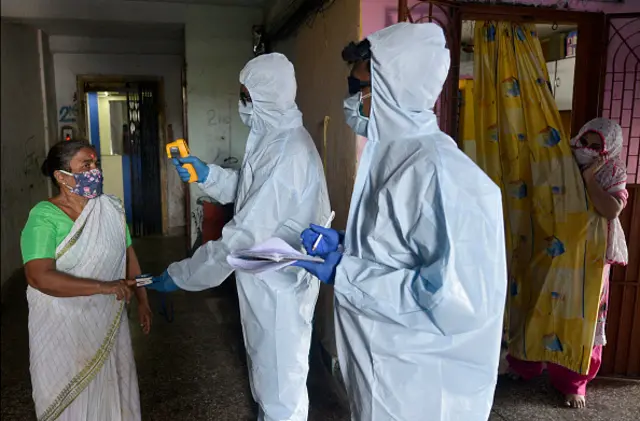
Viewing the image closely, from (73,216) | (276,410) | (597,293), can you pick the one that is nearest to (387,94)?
(73,216)

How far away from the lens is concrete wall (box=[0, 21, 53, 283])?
4.11 meters

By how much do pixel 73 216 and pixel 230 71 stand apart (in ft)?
11.3

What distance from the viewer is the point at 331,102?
2.81 m

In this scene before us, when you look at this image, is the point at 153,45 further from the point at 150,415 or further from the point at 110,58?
the point at 150,415

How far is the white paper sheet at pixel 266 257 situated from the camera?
4.53 feet

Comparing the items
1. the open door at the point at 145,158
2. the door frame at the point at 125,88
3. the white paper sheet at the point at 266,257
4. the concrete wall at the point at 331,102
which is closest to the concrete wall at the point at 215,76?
the concrete wall at the point at 331,102

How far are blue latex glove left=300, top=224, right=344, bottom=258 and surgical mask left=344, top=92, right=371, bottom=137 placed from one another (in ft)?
1.03

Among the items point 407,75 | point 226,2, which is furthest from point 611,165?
point 226,2

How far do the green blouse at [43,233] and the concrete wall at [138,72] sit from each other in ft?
17.2

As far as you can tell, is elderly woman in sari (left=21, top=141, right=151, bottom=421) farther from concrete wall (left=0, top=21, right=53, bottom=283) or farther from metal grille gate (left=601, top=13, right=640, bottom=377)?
concrete wall (left=0, top=21, right=53, bottom=283)

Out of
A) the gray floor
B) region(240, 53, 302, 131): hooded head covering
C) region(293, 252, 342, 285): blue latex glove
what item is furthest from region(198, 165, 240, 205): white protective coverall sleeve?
region(293, 252, 342, 285): blue latex glove

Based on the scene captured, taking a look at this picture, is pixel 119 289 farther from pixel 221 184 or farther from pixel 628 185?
pixel 628 185

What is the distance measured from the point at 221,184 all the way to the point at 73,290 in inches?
36.2

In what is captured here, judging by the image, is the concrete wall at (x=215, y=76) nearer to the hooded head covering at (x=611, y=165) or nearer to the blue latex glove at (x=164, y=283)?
the blue latex glove at (x=164, y=283)
